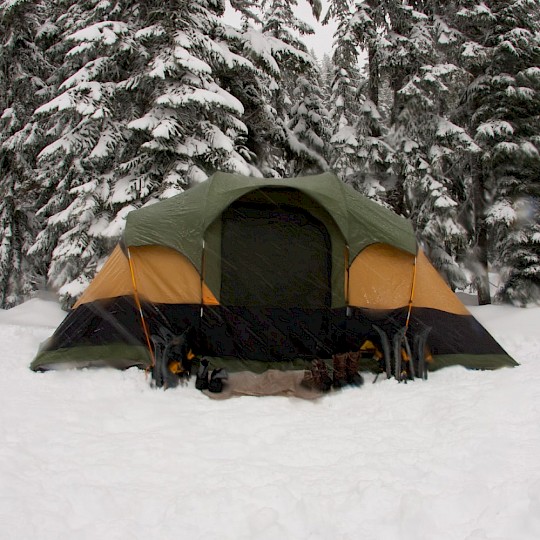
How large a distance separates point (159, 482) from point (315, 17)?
41.2ft

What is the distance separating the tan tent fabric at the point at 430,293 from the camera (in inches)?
241

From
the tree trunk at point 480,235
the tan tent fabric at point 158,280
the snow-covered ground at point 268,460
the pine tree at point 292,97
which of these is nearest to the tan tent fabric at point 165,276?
the tan tent fabric at point 158,280

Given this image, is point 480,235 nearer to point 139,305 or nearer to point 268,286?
point 268,286

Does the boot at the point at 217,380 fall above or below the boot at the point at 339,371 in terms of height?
below

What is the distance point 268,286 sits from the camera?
6074 mm

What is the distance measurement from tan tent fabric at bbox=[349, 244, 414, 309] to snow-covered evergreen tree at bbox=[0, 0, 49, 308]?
971 centimetres

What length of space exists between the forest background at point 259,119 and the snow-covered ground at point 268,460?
4875 millimetres

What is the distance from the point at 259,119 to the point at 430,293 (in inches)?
285

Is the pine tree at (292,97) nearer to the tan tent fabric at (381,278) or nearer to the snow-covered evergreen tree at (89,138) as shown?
the snow-covered evergreen tree at (89,138)

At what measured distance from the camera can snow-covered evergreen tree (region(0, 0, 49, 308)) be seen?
12.5 m

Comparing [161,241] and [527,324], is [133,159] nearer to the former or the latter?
[161,241]

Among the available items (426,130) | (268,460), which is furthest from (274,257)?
(426,130)

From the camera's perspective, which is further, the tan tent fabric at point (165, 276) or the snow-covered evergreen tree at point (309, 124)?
the snow-covered evergreen tree at point (309, 124)

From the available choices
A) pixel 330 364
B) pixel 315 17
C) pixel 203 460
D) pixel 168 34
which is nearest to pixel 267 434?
pixel 203 460
